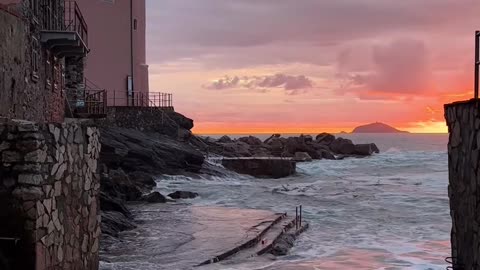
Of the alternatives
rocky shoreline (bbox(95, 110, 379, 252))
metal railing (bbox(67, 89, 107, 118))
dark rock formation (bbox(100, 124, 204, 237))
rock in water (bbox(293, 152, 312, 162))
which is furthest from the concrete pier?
rock in water (bbox(293, 152, 312, 162))

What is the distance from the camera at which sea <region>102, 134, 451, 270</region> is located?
531 inches

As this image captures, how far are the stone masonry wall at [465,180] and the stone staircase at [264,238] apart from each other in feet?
18.4

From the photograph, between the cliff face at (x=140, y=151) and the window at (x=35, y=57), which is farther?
the cliff face at (x=140, y=151)

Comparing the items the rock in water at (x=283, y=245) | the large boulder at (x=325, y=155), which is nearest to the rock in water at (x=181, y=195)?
the rock in water at (x=283, y=245)

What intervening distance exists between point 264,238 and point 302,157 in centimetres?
3856

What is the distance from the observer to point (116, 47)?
38.2 meters

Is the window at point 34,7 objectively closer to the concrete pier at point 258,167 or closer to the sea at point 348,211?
the sea at point 348,211

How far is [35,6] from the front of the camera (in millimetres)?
17172

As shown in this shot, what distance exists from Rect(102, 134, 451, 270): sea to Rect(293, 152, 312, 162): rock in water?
19.3 feet

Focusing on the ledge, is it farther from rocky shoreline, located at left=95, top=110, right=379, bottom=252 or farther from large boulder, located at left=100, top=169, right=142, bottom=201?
large boulder, located at left=100, top=169, right=142, bottom=201

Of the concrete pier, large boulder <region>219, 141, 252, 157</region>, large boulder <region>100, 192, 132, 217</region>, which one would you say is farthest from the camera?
large boulder <region>219, 141, 252, 157</region>

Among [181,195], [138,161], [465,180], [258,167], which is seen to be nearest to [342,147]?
[258,167]

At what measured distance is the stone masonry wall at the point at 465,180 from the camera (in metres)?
6.83

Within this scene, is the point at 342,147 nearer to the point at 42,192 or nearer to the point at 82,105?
the point at 82,105
